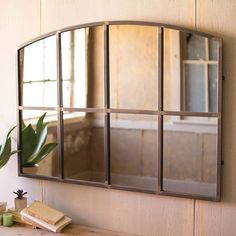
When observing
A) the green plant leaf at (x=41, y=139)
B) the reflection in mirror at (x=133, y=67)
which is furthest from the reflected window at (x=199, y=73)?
the green plant leaf at (x=41, y=139)

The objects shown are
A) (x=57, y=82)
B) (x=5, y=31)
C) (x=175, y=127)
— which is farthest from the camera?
(x=5, y=31)

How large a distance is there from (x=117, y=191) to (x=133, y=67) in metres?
0.49

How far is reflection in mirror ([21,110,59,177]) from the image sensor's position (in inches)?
69.2

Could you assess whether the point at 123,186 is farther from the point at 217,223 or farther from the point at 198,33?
the point at 198,33

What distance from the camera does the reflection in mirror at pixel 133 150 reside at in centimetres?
159

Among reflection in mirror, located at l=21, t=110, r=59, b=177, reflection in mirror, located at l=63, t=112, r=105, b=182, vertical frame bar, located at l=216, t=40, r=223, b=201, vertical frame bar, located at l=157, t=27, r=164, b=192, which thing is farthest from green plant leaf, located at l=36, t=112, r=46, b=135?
vertical frame bar, located at l=216, t=40, r=223, b=201

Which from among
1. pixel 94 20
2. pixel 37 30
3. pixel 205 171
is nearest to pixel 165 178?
pixel 205 171

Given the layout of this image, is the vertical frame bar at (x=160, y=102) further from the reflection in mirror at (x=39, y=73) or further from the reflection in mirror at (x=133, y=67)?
the reflection in mirror at (x=39, y=73)

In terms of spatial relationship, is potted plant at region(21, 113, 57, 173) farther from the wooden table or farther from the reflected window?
the reflected window

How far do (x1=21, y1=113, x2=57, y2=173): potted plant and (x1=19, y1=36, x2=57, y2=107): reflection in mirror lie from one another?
0.08 metres

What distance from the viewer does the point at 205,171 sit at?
1.50m

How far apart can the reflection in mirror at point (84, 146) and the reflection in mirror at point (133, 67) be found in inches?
5.2

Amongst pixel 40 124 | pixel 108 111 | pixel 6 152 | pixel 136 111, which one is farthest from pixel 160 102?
pixel 6 152

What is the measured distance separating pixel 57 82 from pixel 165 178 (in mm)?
582
